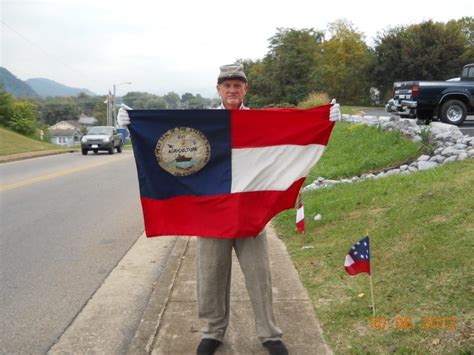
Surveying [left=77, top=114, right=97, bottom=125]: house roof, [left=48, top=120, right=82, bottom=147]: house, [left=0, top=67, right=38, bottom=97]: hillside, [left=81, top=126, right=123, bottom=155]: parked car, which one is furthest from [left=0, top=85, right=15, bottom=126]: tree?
[left=0, top=67, right=38, bottom=97]: hillside

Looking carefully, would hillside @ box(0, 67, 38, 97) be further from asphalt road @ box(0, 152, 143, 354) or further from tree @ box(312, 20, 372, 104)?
asphalt road @ box(0, 152, 143, 354)

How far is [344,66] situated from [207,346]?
52.0 metres

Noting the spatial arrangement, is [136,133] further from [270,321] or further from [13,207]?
[13,207]

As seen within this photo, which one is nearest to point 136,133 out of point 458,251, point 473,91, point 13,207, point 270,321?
point 270,321

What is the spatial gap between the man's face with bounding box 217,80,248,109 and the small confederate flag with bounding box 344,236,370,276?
1458 millimetres

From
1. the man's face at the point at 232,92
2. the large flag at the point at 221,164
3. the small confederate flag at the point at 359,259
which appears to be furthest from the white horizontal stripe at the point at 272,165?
the small confederate flag at the point at 359,259

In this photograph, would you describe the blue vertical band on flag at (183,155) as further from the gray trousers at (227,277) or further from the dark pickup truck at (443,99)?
the dark pickup truck at (443,99)

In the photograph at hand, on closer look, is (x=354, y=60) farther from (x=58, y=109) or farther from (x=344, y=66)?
(x=58, y=109)

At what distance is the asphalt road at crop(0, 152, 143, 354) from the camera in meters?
4.65

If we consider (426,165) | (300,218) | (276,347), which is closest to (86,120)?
(426,165)

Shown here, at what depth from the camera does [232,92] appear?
12.3 ft

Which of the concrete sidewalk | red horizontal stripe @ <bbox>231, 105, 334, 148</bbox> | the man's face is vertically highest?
the man's face

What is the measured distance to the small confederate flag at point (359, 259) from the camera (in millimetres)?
4023

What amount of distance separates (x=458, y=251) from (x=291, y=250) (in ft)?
7.15
